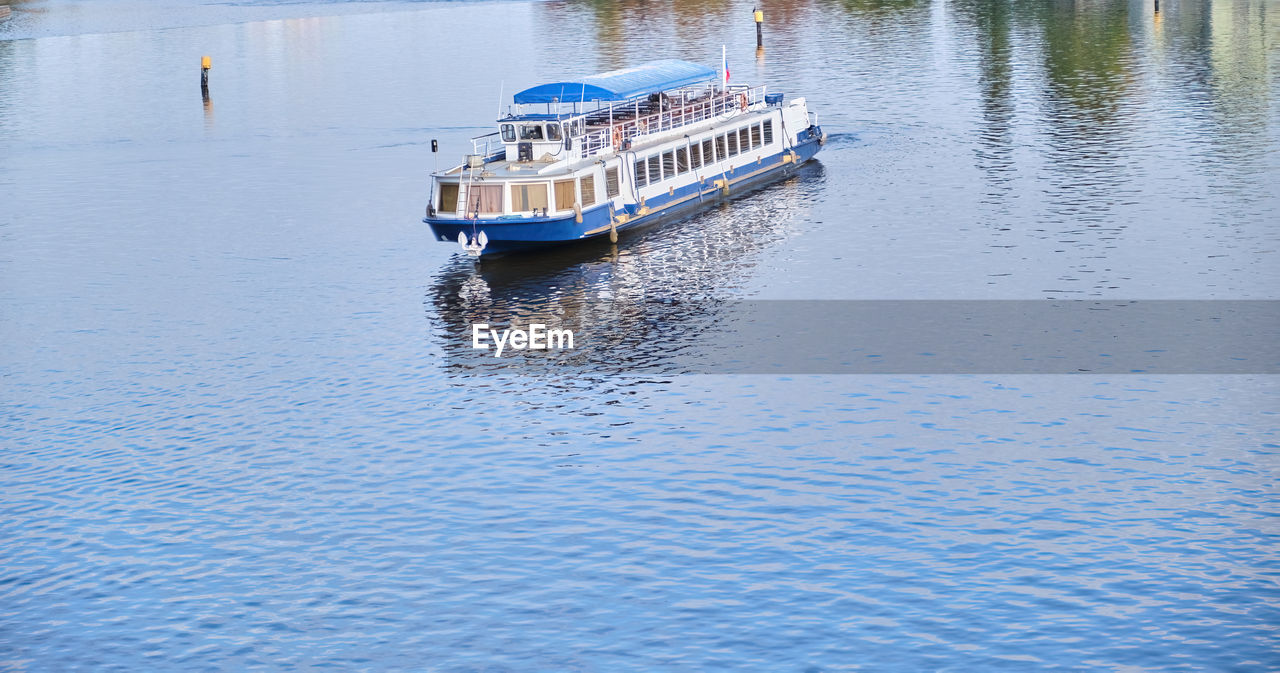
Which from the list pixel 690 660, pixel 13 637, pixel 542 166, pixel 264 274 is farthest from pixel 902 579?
pixel 264 274

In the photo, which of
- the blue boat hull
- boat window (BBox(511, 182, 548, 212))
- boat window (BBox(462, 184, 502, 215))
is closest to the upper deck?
boat window (BBox(462, 184, 502, 215))

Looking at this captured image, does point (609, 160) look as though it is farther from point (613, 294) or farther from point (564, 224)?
point (613, 294)

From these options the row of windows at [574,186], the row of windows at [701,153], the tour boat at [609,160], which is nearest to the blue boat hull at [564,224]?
the tour boat at [609,160]

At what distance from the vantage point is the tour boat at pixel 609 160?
73438 mm

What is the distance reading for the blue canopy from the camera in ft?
261

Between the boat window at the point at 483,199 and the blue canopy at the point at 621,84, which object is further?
the blue canopy at the point at 621,84

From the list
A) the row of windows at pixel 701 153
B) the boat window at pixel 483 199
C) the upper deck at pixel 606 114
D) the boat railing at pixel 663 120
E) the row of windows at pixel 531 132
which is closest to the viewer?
the boat window at pixel 483 199

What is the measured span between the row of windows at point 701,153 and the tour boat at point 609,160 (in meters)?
0.06

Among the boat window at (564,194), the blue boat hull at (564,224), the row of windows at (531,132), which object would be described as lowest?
the blue boat hull at (564,224)

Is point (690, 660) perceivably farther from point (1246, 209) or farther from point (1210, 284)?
point (1246, 209)

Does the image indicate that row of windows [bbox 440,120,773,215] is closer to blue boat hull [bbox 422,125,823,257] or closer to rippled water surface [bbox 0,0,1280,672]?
blue boat hull [bbox 422,125,823,257]

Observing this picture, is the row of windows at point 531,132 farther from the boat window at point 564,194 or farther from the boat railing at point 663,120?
the boat window at point 564,194

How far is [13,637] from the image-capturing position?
4000 centimetres

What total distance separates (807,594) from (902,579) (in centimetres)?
280
